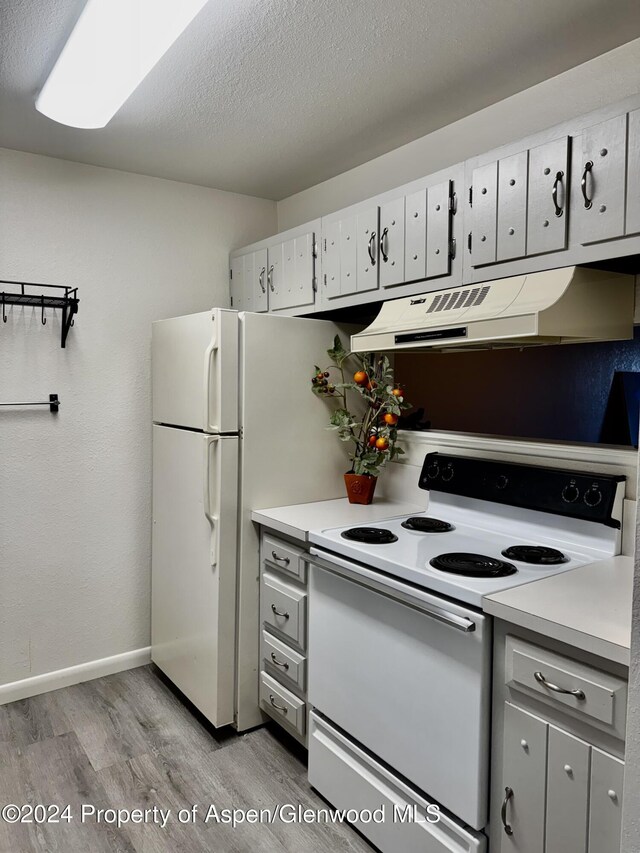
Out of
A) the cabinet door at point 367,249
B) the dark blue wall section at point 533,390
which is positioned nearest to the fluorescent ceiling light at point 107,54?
the cabinet door at point 367,249

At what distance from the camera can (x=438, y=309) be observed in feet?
6.37

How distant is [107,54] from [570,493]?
190 centimetres

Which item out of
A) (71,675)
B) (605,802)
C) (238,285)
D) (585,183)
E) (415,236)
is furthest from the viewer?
(238,285)

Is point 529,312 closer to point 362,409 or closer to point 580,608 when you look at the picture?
point 580,608

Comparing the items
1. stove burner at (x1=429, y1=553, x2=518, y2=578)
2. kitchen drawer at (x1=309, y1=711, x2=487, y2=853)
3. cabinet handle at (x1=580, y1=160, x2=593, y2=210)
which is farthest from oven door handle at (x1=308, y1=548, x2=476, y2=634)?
cabinet handle at (x1=580, y1=160, x2=593, y2=210)

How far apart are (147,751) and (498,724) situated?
1510mm

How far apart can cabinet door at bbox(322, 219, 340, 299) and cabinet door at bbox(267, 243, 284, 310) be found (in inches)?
12.3

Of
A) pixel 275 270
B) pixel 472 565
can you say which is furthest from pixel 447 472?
pixel 275 270

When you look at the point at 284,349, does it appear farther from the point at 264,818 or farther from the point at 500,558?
the point at 264,818

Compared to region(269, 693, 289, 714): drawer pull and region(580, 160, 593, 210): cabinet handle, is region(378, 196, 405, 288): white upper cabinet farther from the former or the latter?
region(269, 693, 289, 714): drawer pull

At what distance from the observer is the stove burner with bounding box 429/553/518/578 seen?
161 centimetres

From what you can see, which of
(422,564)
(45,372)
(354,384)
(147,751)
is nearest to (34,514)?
(45,372)

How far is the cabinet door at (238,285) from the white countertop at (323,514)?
3.90 feet

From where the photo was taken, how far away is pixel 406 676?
5.56 ft
